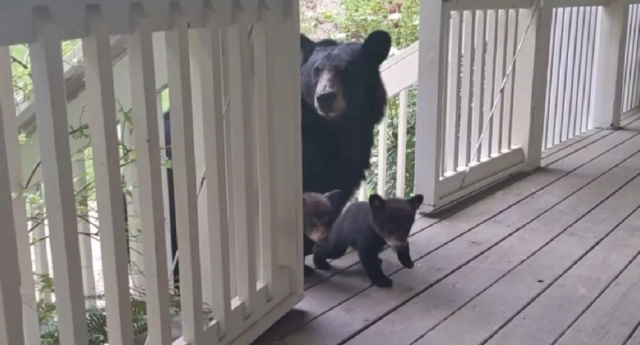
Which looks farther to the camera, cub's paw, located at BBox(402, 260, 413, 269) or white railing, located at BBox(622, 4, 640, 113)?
white railing, located at BBox(622, 4, 640, 113)

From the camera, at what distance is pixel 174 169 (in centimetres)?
160

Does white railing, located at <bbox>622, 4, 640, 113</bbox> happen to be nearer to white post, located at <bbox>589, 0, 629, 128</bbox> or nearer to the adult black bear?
white post, located at <bbox>589, 0, 629, 128</bbox>

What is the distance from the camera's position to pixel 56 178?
125 centimetres

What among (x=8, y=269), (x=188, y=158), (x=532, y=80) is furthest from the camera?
(x=532, y=80)

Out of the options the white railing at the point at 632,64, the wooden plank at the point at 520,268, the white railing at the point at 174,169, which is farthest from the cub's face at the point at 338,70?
the white railing at the point at 632,64

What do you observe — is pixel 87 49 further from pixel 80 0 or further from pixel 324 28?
pixel 324 28

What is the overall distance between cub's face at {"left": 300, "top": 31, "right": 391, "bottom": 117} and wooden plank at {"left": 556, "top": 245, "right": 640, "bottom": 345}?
1.07 m

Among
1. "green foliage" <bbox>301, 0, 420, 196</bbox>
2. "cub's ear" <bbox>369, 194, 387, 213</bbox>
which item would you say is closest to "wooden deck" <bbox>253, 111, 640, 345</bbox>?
"cub's ear" <bbox>369, 194, 387, 213</bbox>

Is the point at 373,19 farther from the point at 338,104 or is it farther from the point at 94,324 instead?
the point at 94,324

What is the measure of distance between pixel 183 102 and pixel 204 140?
0.16m

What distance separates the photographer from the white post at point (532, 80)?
3.61 metres

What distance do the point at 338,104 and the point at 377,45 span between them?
0.27 m

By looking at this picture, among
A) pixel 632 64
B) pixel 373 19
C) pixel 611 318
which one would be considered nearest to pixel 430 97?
pixel 611 318

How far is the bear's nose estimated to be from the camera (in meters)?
2.43
